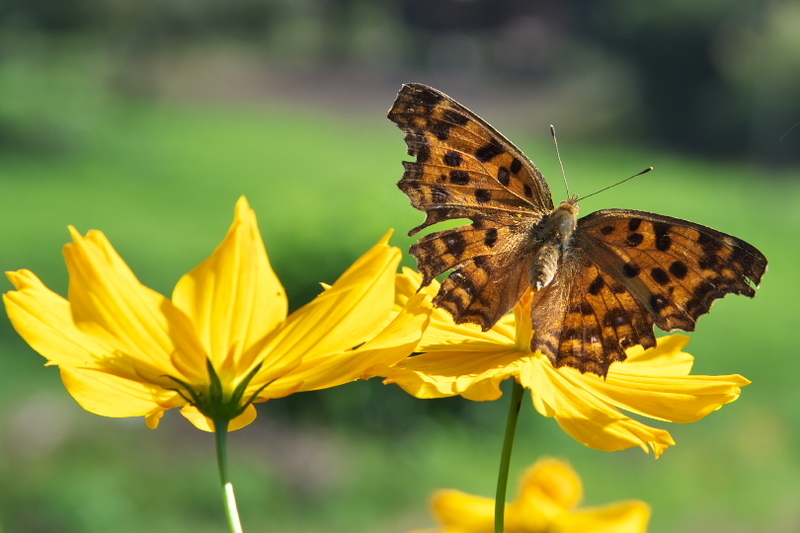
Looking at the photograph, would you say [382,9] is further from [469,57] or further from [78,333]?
[78,333]

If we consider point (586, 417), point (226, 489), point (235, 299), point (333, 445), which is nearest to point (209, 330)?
point (235, 299)

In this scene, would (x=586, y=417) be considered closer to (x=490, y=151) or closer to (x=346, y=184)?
(x=490, y=151)

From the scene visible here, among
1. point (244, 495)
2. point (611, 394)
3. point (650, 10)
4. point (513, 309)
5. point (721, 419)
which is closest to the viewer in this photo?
point (611, 394)

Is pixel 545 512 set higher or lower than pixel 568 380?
lower

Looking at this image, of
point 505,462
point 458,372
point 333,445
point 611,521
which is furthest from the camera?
point 333,445

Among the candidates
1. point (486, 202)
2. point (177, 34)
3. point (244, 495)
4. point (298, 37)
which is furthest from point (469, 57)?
point (486, 202)
